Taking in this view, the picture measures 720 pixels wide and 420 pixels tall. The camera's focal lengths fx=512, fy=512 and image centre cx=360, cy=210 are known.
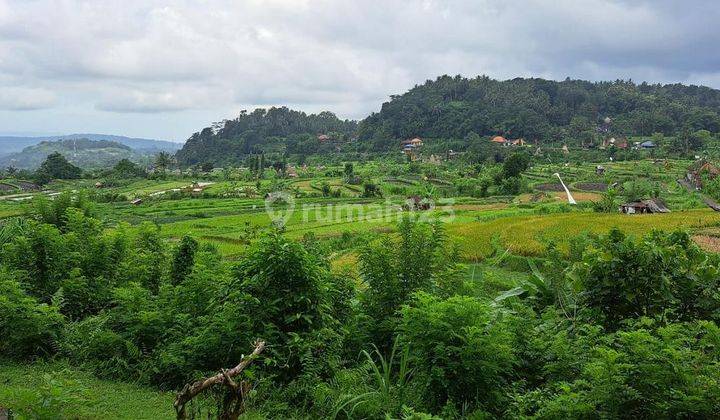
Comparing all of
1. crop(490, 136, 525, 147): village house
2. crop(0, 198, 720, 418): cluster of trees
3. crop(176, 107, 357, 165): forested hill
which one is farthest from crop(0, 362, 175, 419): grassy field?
crop(176, 107, 357, 165): forested hill

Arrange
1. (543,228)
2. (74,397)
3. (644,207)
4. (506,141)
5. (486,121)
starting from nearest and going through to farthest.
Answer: (74,397), (543,228), (644,207), (506,141), (486,121)

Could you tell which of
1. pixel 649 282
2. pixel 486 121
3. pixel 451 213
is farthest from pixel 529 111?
pixel 649 282

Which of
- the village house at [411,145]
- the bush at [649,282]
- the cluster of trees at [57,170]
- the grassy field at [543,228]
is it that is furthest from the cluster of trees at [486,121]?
the bush at [649,282]

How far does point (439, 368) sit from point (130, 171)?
74.6 meters

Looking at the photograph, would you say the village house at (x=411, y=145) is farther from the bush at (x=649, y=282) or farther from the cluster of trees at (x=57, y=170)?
the bush at (x=649, y=282)

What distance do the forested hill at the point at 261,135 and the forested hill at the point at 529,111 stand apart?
14.4m

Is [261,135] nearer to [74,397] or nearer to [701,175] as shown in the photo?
[701,175]

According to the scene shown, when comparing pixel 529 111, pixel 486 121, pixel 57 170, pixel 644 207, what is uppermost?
pixel 529 111

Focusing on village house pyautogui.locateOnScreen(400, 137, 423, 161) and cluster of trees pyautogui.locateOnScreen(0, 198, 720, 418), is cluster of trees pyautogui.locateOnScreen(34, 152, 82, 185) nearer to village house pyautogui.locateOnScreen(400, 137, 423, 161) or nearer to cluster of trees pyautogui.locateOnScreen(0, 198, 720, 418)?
village house pyautogui.locateOnScreen(400, 137, 423, 161)

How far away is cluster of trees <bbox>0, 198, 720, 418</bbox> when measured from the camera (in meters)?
4.39

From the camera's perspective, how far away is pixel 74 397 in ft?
13.2

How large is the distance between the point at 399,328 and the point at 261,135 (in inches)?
4440

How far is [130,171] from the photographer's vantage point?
7144cm

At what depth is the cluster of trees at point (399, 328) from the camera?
439cm
